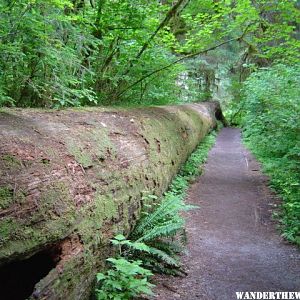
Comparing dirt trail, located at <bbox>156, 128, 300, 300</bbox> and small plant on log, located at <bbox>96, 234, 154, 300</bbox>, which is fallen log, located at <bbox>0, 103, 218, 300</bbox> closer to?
small plant on log, located at <bbox>96, 234, 154, 300</bbox>

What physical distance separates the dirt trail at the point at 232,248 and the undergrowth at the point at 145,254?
23 centimetres

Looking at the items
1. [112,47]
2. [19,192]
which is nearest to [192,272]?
[19,192]

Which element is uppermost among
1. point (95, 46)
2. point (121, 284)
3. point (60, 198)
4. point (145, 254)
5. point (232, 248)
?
point (95, 46)

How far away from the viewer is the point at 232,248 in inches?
209

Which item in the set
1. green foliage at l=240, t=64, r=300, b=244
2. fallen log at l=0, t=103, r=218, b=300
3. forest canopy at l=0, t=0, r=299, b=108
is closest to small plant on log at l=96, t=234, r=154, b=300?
fallen log at l=0, t=103, r=218, b=300

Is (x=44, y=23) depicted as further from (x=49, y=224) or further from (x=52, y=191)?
(x=49, y=224)

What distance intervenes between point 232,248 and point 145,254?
65.6 inches

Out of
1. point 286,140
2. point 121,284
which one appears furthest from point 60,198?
point 286,140

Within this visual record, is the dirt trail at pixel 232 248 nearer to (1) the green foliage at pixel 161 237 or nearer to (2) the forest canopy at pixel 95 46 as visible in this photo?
(1) the green foliage at pixel 161 237

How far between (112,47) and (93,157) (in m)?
5.20

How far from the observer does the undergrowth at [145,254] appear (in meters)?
3.27

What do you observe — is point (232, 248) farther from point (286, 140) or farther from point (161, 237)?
point (286, 140)

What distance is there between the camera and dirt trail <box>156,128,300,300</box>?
413 cm

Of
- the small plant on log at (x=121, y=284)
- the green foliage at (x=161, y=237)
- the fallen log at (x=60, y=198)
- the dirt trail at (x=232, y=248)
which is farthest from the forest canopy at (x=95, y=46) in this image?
the dirt trail at (x=232, y=248)
